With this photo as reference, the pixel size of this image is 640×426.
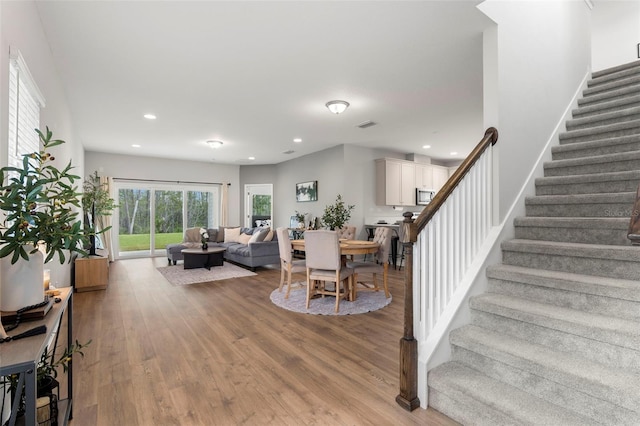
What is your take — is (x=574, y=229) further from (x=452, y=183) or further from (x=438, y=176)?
(x=438, y=176)

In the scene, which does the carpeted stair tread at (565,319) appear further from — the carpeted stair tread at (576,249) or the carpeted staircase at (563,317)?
the carpeted stair tread at (576,249)

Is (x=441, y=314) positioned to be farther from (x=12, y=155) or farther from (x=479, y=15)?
(x=12, y=155)

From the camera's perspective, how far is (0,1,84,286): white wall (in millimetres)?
1671

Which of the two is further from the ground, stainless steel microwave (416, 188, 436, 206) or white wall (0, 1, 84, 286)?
white wall (0, 1, 84, 286)

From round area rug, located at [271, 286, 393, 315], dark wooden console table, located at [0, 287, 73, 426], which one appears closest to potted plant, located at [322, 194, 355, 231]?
round area rug, located at [271, 286, 393, 315]

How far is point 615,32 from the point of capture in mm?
5484

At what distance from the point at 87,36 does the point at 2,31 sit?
1352 millimetres

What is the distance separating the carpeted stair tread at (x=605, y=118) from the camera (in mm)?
3014

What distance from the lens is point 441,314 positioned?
6.85ft

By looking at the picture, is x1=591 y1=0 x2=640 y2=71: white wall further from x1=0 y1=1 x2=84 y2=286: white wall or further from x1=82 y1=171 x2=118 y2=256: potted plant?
x1=82 y1=171 x2=118 y2=256: potted plant

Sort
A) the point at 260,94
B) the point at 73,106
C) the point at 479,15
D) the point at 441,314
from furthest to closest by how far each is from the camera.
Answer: the point at 73,106
the point at 260,94
the point at 479,15
the point at 441,314

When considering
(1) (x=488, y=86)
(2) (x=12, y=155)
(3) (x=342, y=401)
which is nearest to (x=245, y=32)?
(2) (x=12, y=155)

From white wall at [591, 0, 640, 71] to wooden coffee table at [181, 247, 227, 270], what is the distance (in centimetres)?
813

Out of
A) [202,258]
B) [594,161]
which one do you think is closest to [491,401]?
[594,161]
